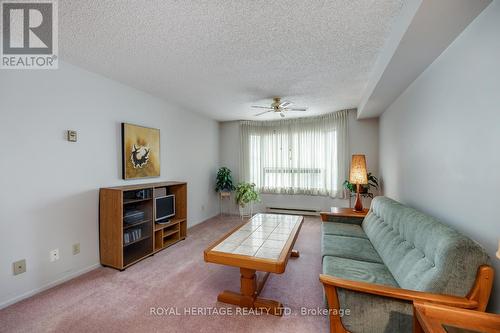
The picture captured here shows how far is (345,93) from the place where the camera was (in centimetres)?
331

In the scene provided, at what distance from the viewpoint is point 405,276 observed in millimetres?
1432

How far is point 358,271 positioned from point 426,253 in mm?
521

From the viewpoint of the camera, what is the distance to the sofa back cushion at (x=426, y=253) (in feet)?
3.64

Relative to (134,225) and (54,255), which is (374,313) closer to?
(134,225)

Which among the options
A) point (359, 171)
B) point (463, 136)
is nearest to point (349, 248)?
point (463, 136)

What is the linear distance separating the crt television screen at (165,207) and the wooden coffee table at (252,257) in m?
1.39

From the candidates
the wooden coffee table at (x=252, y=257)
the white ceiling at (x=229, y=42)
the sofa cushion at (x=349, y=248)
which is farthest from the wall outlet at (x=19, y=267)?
the sofa cushion at (x=349, y=248)

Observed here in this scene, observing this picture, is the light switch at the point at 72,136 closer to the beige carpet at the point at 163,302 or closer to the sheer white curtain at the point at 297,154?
the beige carpet at the point at 163,302

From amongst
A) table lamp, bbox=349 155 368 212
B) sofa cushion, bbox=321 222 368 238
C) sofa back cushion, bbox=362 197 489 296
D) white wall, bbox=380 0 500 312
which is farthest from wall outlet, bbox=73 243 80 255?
table lamp, bbox=349 155 368 212

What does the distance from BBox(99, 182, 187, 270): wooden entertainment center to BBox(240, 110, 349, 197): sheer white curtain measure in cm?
221

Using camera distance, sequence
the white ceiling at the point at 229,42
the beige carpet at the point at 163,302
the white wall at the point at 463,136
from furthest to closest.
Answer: the beige carpet at the point at 163,302, the white ceiling at the point at 229,42, the white wall at the point at 463,136

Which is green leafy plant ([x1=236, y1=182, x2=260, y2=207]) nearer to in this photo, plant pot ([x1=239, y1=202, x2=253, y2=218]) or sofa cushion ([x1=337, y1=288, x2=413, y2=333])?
plant pot ([x1=239, y1=202, x2=253, y2=218])

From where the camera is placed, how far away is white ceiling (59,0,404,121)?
1509 millimetres

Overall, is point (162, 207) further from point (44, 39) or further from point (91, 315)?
point (44, 39)
